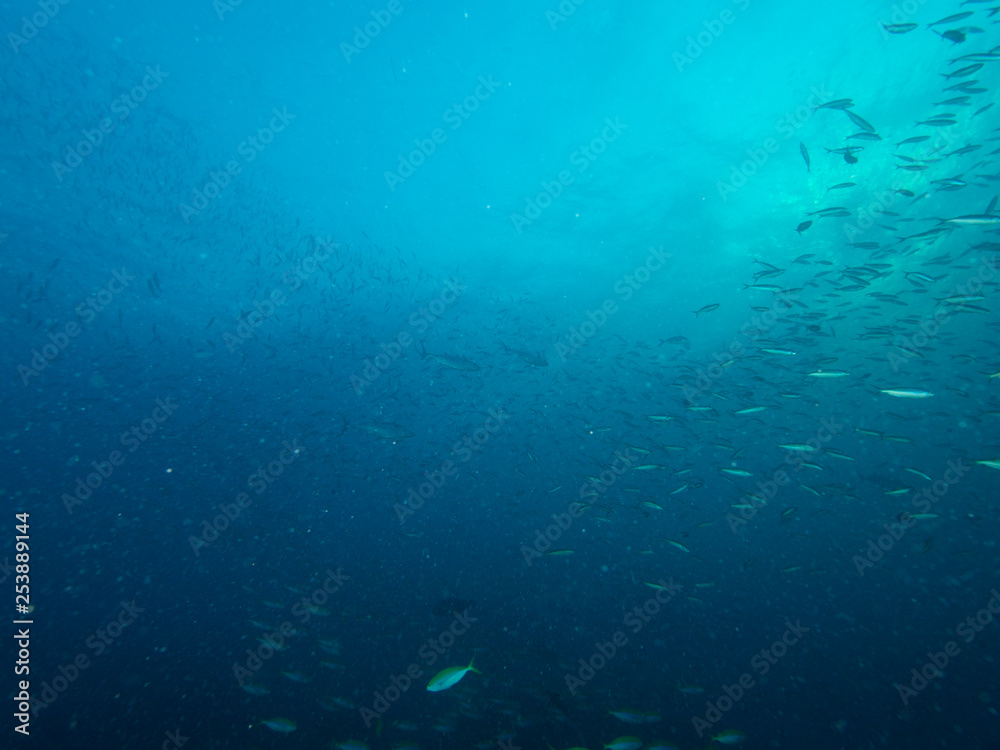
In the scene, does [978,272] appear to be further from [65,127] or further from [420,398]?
[65,127]

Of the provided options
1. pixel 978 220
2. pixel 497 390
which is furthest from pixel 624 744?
pixel 497 390

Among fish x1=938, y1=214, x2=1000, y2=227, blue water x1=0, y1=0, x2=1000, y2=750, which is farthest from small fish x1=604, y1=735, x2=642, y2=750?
fish x1=938, y1=214, x2=1000, y2=227

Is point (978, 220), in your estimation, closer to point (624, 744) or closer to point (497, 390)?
point (624, 744)

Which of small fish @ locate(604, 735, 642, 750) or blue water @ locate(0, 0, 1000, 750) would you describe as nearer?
small fish @ locate(604, 735, 642, 750)

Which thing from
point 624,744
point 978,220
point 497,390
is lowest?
point 497,390

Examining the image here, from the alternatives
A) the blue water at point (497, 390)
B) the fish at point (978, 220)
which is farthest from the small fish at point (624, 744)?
the fish at point (978, 220)

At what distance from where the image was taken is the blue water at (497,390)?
731 centimetres

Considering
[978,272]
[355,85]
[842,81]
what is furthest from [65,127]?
[978,272]

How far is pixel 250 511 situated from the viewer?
11.7 meters

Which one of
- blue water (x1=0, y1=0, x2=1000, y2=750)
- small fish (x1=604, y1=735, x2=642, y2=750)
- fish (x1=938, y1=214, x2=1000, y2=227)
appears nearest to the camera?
small fish (x1=604, y1=735, x2=642, y2=750)

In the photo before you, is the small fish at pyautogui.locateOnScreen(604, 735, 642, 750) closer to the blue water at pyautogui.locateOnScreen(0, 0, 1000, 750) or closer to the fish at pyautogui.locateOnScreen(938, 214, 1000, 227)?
the blue water at pyautogui.locateOnScreen(0, 0, 1000, 750)

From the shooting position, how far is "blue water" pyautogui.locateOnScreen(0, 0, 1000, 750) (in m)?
7.31

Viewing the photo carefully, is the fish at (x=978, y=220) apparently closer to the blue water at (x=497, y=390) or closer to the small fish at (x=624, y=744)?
the blue water at (x=497, y=390)

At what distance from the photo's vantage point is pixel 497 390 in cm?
2519
